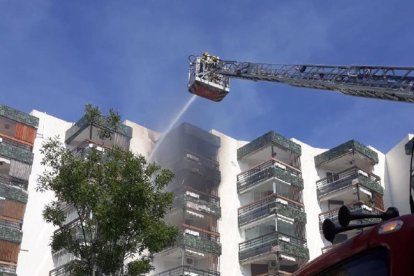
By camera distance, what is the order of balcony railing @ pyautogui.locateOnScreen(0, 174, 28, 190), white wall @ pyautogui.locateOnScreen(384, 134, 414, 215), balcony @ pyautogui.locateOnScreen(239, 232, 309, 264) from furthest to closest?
white wall @ pyautogui.locateOnScreen(384, 134, 414, 215) → balcony @ pyautogui.locateOnScreen(239, 232, 309, 264) → balcony railing @ pyautogui.locateOnScreen(0, 174, 28, 190)

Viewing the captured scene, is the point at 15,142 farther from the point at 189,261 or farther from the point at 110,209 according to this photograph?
the point at 110,209

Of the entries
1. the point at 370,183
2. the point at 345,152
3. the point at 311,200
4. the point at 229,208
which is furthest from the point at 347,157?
the point at 229,208

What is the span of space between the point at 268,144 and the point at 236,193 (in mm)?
4421

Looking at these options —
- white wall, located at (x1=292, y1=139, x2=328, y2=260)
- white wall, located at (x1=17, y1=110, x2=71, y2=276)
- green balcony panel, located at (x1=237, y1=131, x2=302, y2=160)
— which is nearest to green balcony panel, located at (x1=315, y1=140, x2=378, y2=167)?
white wall, located at (x1=292, y1=139, x2=328, y2=260)

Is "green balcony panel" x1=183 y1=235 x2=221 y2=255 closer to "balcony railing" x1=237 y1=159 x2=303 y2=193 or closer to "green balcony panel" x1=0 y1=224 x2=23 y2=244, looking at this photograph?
"balcony railing" x1=237 y1=159 x2=303 y2=193

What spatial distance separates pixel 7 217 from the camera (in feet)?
116

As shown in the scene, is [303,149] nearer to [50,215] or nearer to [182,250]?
[182,250]

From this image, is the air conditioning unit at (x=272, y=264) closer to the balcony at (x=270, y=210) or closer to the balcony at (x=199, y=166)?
the balcony at (x=270, y=210)

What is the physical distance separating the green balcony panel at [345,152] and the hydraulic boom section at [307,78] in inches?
572

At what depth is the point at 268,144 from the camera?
44.9m

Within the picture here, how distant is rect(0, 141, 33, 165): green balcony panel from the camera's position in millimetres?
37312

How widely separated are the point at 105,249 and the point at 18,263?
63.6ft

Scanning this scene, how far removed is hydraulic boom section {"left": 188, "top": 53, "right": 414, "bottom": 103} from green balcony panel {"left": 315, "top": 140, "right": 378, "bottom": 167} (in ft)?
47.7

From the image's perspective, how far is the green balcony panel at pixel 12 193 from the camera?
35.6 m
